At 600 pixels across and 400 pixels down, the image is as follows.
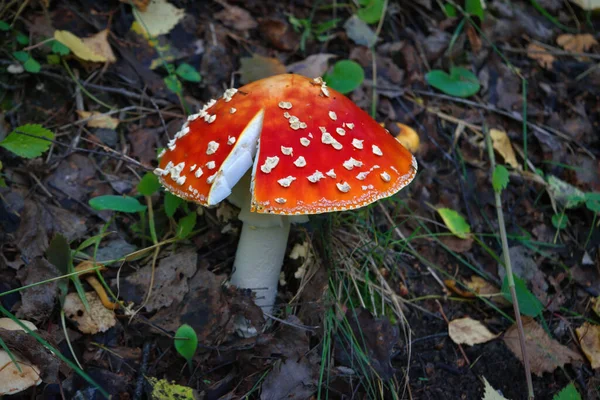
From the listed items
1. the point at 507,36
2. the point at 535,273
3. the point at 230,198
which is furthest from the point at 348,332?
the point at 507,36

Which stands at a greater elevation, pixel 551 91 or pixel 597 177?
pixel 551 91

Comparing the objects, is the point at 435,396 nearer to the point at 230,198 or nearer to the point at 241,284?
the point at 241,284

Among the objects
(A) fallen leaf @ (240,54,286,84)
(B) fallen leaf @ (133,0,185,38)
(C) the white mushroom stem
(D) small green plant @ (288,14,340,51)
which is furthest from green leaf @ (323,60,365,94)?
(B) fallen leaf @ (133,0,185,38)

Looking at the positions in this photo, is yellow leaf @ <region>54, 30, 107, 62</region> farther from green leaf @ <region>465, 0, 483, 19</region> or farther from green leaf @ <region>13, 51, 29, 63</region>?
green leaf @ <region>465, 0, 483, 19</region>

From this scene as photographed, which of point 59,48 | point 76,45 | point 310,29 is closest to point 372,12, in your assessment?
point 310,29

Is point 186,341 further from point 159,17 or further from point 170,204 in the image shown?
point 159,17

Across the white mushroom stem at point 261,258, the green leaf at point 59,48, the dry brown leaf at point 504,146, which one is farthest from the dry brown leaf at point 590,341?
the green leaf at point 59,48
